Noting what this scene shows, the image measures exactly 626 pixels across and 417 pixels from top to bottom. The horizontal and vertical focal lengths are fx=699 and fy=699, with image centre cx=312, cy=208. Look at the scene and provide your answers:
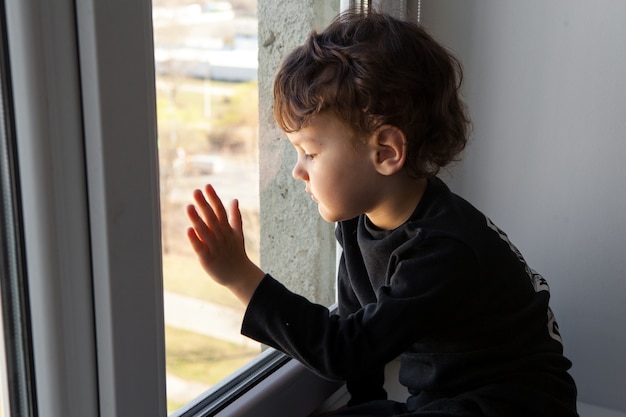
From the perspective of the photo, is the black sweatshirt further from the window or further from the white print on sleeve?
the window

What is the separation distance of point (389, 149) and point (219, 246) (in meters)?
0.24

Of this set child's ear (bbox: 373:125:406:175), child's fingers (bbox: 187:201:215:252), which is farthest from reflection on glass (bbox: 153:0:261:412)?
child's ear (bbox: 373:125:406:175)

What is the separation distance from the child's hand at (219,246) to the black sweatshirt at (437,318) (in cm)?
2

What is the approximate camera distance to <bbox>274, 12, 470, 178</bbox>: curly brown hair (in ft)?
2.72

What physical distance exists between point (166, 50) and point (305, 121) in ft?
0.59

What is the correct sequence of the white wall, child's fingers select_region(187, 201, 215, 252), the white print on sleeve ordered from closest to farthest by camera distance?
child's fingers select_region(187, 201, 215, 252)
the white print on sleeve
the white wall

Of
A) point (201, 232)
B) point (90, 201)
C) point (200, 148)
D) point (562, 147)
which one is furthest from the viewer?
point (562, 147)

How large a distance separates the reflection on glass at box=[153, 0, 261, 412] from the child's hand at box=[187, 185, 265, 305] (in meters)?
0.06

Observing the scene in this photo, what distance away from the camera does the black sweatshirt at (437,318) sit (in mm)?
801

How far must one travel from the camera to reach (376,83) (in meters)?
0.82

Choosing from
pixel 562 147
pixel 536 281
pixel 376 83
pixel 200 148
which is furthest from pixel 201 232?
pixel 562 147

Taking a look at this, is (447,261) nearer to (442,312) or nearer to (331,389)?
(442,312)

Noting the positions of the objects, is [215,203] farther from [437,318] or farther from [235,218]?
[437,318]

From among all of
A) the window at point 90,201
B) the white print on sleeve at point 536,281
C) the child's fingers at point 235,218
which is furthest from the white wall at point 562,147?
the window at point 90,201
